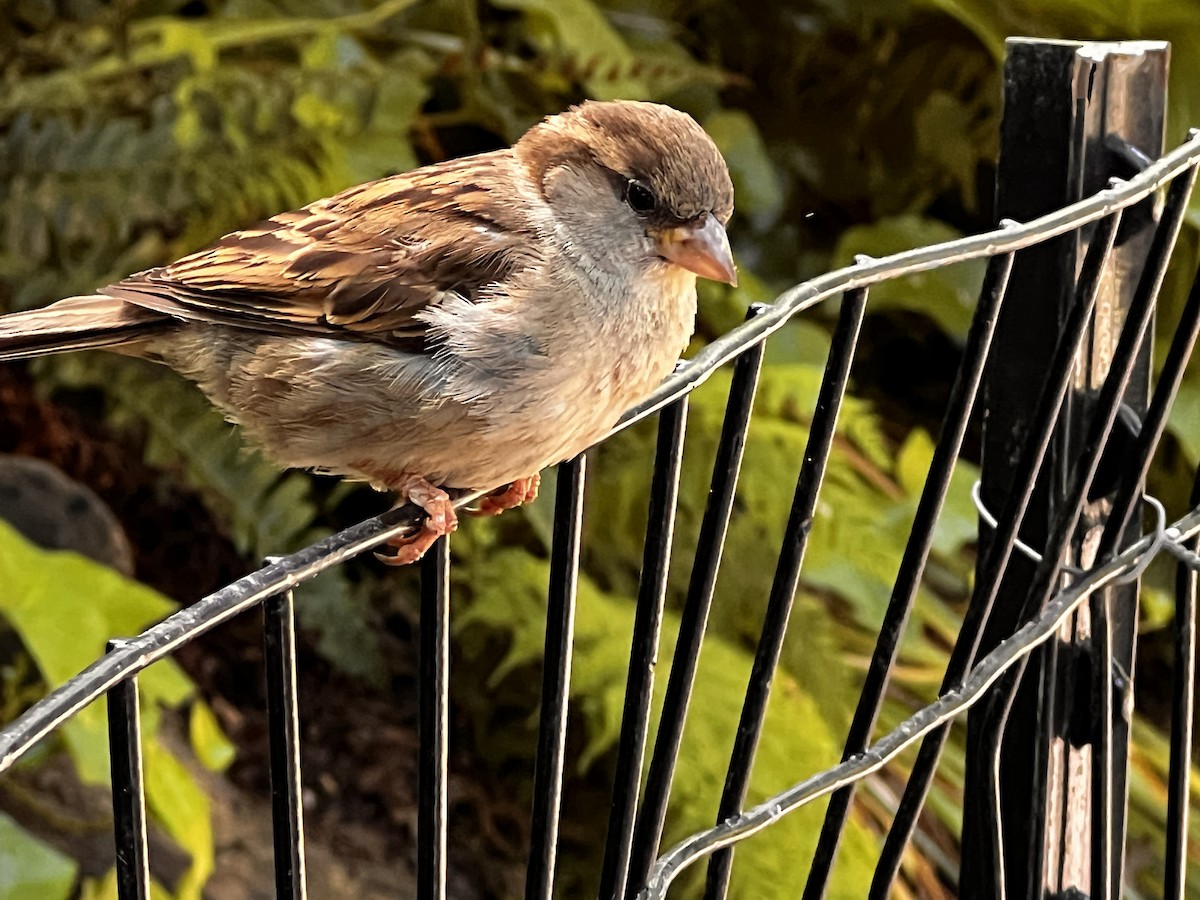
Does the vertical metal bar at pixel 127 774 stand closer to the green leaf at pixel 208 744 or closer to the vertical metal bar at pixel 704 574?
the vertical metal bar at pixel 704 574

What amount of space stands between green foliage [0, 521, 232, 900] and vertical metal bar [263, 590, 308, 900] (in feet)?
2.89

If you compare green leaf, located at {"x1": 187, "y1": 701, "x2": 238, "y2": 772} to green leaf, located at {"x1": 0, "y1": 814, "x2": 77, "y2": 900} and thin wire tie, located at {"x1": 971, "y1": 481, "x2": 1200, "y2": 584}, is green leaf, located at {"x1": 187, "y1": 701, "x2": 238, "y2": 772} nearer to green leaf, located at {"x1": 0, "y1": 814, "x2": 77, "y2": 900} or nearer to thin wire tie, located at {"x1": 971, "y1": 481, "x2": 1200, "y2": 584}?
green leaf, located at {"x1": 0, "y1": 814, "x2": 77, "y2": 900}

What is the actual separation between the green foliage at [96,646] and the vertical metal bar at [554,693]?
31.4 inches

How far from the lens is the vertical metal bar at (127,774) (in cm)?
58

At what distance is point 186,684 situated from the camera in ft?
5.07

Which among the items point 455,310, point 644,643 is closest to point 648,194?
point 455,310

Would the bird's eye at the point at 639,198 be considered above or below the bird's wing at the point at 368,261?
above

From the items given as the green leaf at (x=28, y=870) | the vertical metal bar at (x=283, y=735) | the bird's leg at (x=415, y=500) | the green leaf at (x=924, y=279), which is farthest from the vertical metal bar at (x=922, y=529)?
the green leaf at (x=924, y=279)

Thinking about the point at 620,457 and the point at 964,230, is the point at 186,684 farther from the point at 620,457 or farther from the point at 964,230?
the point at 964,230

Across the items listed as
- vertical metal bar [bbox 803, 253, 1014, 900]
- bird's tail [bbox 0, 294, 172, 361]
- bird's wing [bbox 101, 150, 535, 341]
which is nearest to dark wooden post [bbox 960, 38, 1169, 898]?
vertical metal bar [bbox 803, 253, 1014, 900]

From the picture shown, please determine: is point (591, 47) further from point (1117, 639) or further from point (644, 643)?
point (644, 643)

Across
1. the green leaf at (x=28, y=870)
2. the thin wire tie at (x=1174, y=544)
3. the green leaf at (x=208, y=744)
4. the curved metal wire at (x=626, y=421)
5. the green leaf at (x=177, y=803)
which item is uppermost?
the curved metal wire at (x=626, y=421)

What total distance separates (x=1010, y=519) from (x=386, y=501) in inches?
46.9

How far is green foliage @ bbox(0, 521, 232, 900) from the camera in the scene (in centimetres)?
153
